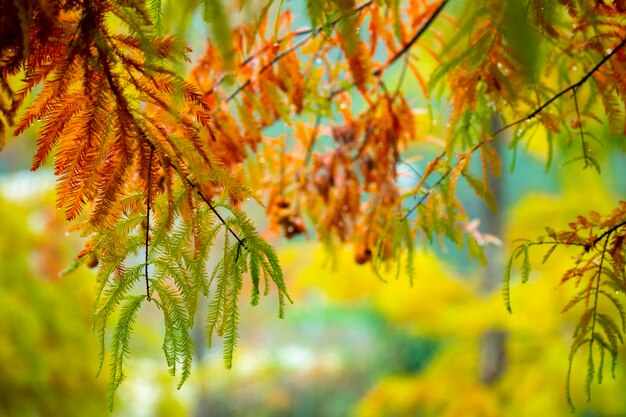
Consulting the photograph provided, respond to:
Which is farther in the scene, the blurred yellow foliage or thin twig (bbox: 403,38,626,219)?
the blurred yellow foliage

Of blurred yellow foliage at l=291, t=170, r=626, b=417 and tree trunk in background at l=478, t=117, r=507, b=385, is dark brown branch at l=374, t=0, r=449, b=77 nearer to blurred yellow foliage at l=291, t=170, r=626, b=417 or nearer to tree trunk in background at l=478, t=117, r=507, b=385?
blurred yellow foliage at l=291, t=170, r=626, b=417

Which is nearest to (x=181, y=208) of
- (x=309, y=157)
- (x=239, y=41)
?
(x=239, y=41)

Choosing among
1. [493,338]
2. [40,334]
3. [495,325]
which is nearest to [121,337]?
[495,325]

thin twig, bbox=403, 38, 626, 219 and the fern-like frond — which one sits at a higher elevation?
thin twig, bbox=403, 38, 626, 219

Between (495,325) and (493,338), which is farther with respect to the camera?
(493,338)

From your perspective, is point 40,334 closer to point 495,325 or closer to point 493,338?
point 495,325

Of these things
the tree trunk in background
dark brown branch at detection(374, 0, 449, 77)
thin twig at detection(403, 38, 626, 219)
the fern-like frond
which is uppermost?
the tree trunk in background

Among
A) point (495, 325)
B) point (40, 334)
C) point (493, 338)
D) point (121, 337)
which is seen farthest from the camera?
point (493, 338)

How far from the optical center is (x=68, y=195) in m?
0.86

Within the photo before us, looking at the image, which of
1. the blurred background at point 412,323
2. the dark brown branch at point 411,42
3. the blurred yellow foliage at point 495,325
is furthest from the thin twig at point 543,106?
the blurred yellow foliage at point 495,325

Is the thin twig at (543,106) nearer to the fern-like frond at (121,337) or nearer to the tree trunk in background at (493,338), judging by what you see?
the fern-like frond at (121,337)

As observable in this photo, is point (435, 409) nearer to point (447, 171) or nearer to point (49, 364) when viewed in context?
point (49, 364)

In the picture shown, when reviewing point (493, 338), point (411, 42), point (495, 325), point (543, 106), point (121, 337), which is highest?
point (493, 338)

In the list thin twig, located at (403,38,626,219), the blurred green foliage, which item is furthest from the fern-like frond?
the blurred green foliage
